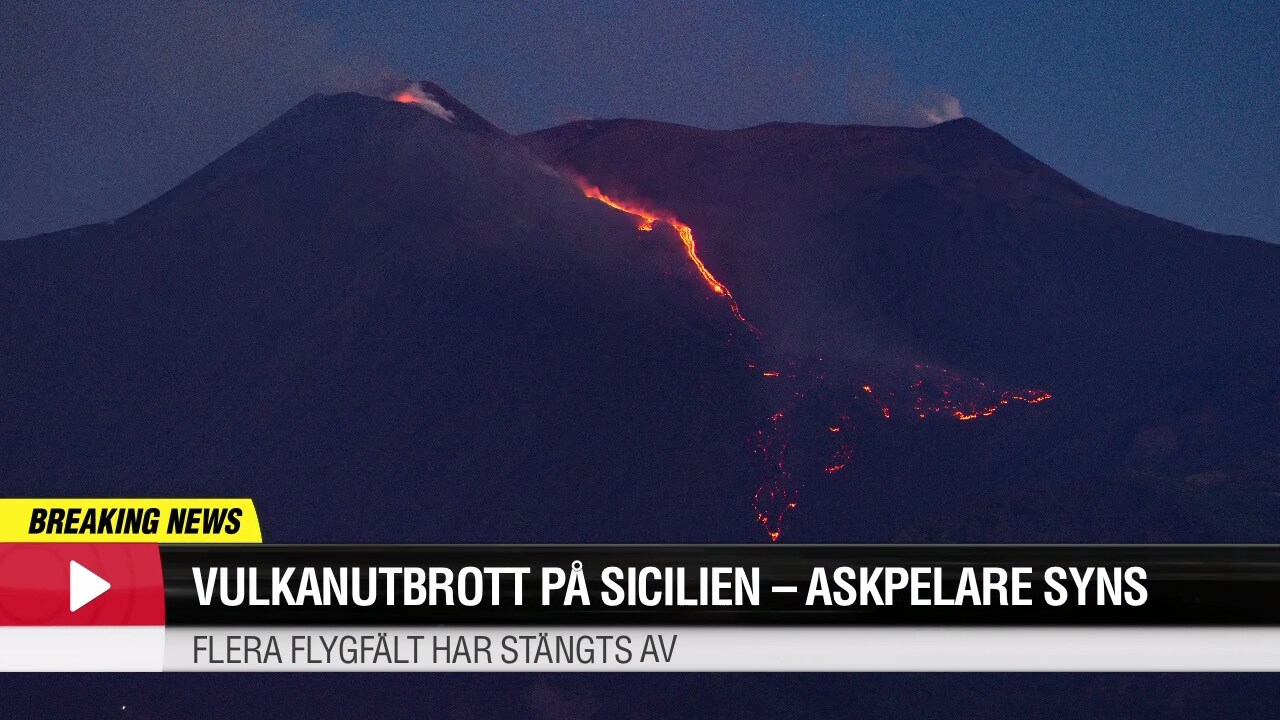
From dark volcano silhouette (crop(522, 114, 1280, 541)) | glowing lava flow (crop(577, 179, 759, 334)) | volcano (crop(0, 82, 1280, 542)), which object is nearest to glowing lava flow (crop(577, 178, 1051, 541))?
volcano (crop(0, 82, 1280, 542))

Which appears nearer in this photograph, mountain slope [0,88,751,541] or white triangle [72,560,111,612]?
white triangle [72,560,111,612]

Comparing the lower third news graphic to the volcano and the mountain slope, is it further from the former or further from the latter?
the mountain slope

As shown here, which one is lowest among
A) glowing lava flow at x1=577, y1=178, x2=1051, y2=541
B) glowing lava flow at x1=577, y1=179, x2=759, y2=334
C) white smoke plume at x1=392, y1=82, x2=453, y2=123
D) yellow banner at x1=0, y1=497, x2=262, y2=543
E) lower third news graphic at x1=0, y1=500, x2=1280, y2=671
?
lower third news graphic at x1=0, y1=500, x2=1280, y2=671

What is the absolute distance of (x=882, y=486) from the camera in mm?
33969

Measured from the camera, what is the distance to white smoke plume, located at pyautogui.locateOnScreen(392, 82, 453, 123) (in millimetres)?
49438

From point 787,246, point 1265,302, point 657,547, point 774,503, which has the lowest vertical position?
point 657,547

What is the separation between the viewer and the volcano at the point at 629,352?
32.7 m

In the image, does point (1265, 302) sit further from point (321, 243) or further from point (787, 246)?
point (321, 243)

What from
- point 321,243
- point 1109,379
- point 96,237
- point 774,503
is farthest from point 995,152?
point 96,237

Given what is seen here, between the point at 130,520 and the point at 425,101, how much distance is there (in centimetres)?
4406

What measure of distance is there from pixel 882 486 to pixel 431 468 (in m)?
13.1

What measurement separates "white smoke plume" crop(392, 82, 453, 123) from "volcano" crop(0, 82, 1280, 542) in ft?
4.49

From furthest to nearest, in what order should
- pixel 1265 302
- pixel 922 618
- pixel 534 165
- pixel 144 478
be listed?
pixel 534 165, pixel 1265 302, pixel 144 478, pixel 922 618

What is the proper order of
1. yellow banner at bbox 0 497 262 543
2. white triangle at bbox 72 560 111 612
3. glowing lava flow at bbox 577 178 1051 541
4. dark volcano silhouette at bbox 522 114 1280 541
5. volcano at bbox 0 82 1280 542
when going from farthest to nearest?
1. glowing lava flow at bbox 577 178 1051 541
2. volcano at bbox 0 82 1280 542
3. dark volcano silhouette at bbox 522 114 1280 541
4. yellow banner at bbox 0 497 262 543
5. white triangle at bbox 72 560 111 612
